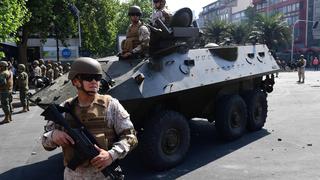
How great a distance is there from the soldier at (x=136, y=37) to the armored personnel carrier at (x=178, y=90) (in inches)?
8.4

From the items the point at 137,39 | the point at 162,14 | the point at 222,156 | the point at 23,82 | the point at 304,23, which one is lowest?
the point at 222,156

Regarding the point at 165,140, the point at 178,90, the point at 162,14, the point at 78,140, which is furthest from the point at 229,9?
the point at 78,140

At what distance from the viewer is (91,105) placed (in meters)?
3.10

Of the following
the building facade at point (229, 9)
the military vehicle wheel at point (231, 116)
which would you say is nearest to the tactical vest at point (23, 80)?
the military vehicle wheel at point (231, 116)

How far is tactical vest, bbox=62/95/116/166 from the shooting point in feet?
9.87

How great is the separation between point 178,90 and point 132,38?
1288mm

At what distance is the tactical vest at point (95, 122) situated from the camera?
3010 mm

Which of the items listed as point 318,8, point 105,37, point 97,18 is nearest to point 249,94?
point 97,18

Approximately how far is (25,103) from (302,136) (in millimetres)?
8269

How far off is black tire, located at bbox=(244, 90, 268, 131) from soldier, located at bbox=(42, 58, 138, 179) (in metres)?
5.67

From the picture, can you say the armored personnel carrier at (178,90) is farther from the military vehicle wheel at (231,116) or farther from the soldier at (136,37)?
the soldier at (136,37)

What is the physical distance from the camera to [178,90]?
6246mm

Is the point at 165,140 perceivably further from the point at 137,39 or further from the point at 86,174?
the point at 86,174

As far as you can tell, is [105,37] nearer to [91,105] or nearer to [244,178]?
[244,178]
